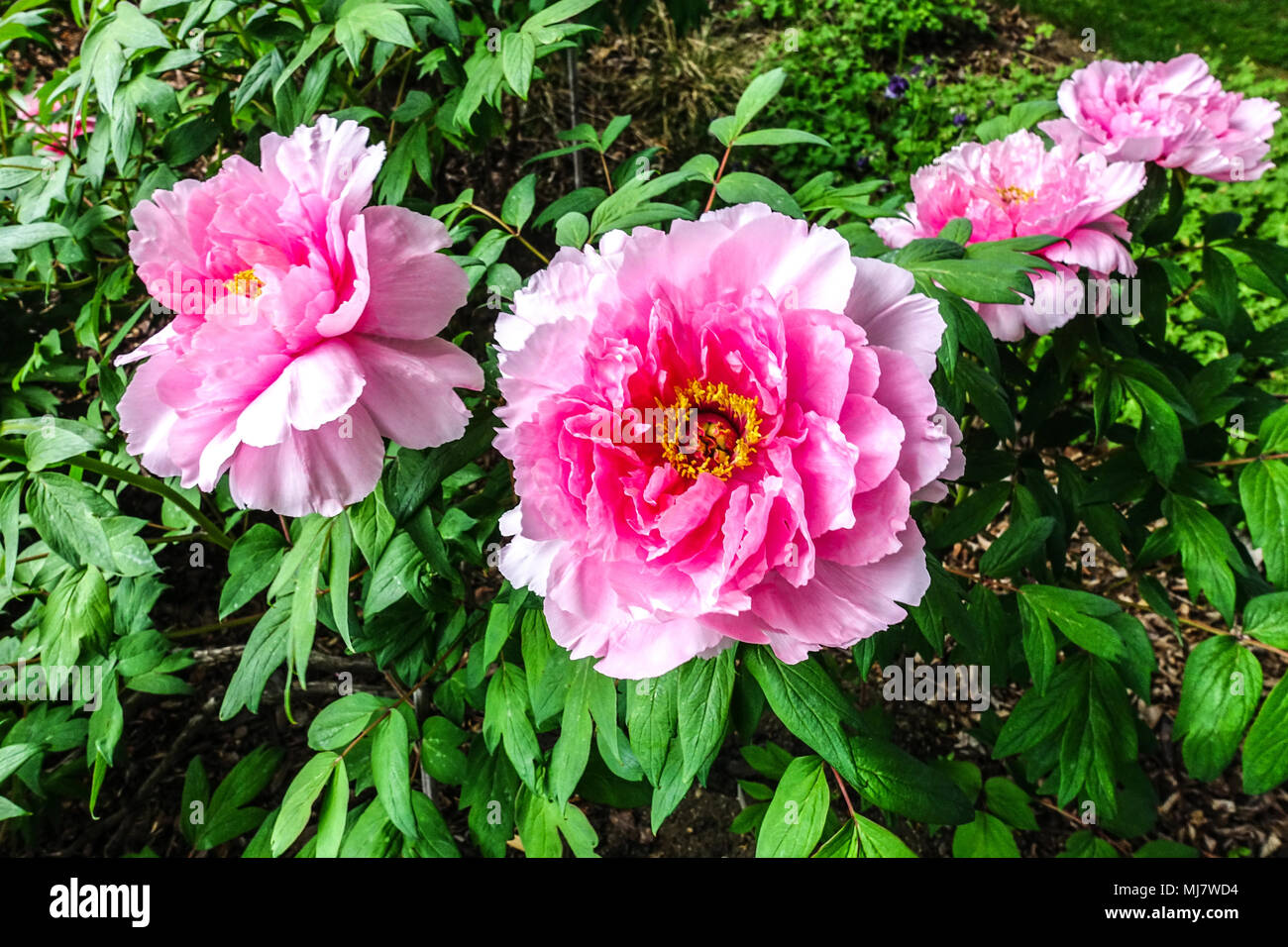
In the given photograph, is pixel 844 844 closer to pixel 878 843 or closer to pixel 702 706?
pixel 878 843

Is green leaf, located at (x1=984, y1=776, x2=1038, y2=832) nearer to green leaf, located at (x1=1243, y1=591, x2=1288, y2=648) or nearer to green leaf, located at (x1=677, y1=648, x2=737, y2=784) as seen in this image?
green leaf, located at (x1=1243, y1=591, x2=1288, y2=648)

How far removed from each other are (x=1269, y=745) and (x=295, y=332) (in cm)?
138

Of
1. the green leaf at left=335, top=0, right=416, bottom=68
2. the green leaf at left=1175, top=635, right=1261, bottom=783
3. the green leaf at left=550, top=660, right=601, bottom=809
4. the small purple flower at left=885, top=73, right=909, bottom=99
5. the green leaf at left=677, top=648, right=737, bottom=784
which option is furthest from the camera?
the small purple flower at left=885, top=73, right=909, bottom=99

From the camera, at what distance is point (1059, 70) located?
4285 millimetres

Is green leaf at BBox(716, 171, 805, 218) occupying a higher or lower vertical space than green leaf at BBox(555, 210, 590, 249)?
higher

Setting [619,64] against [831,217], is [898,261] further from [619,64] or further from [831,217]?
[619,64]

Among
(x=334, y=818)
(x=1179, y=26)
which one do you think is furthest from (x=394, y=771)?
(x=1179, y=26)

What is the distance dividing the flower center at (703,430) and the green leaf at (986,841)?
109 cm

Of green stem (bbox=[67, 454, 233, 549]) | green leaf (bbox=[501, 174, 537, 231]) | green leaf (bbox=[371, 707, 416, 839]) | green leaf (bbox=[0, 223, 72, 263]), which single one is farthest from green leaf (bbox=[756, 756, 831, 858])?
green leaf (bbox=[0, 223, 72, 263])

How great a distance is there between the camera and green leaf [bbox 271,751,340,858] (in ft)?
4.06

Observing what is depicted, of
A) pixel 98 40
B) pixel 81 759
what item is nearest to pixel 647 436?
pixel 98 40

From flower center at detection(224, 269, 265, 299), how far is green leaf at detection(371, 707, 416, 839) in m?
0.67

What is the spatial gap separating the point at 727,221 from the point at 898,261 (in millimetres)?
351

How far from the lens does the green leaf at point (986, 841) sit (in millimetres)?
1576
